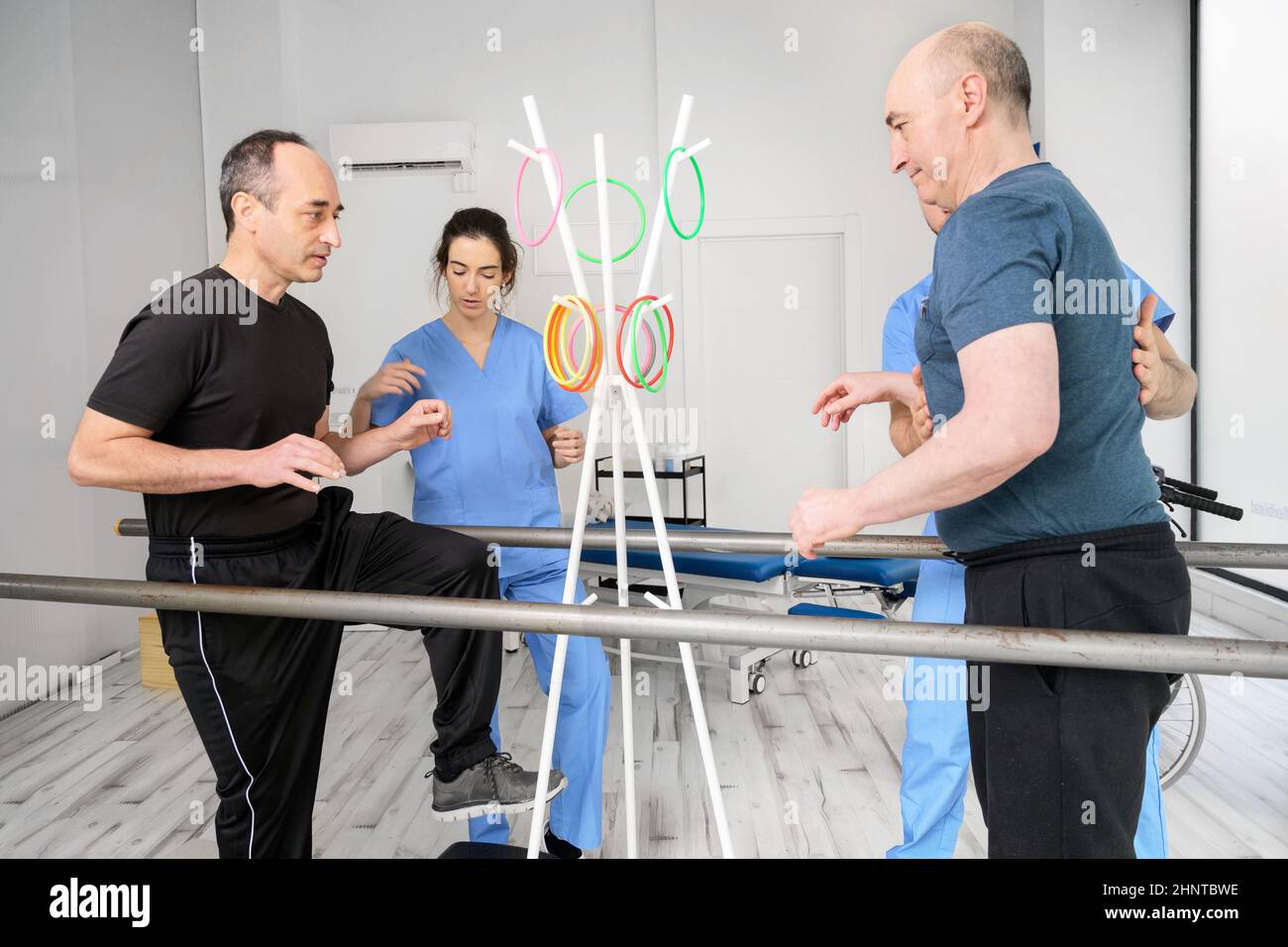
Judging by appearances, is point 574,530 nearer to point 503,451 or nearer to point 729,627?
point 729,627

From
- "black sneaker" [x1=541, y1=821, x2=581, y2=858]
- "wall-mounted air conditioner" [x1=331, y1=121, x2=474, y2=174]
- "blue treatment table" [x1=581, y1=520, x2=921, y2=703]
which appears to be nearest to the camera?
"black sneaker" [x1=541, y1=821, x2=581, y2=858]

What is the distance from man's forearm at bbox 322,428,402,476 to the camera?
222cm

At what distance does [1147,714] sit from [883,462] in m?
5.16

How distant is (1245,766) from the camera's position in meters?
3.31

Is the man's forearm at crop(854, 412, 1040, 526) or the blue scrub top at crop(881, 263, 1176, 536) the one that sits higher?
the blue scrub top at crop(881, 263, 1176, 536)

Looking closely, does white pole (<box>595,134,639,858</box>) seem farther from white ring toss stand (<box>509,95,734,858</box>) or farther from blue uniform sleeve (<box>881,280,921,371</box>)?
blue uniform sleeve (<box>881,280,921,371</box>)

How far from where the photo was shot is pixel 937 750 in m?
2.36

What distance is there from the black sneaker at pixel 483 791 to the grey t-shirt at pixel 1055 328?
1172 millimetres

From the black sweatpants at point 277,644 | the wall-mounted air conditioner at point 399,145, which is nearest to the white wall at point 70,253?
the wall-mounted air conditioner at point 399,145

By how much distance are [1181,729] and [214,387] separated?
10.8 feet

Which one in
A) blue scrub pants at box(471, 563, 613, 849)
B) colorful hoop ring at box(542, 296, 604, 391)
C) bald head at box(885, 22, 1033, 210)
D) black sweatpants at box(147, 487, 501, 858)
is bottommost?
blue scrub pants at box(471, 563, 613, 849)
